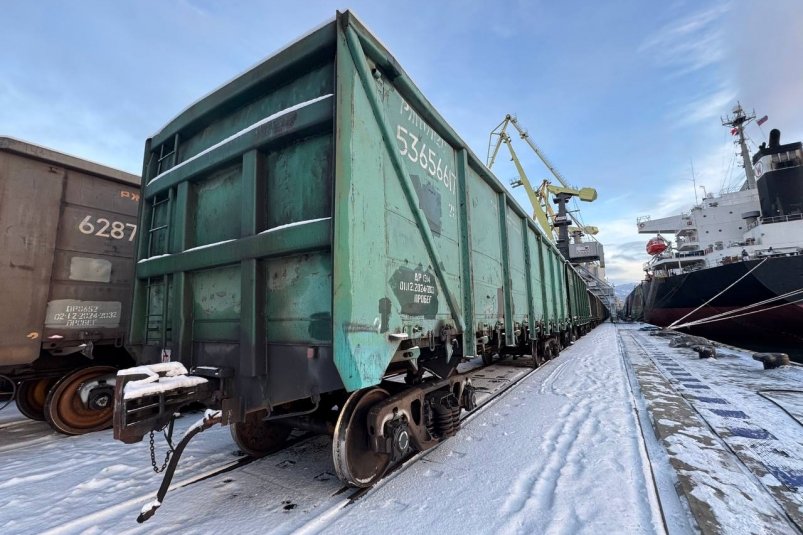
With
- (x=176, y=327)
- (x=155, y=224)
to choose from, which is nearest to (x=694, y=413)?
(x=176, y=327)

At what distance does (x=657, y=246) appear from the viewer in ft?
114

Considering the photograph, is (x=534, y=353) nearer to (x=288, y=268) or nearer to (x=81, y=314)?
(x=288, y=268)

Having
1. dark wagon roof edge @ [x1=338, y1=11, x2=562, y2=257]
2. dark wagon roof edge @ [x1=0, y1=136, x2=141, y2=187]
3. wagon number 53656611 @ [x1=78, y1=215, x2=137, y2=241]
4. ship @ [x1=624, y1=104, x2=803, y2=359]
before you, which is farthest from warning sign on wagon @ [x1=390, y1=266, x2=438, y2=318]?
ship @ [x1=624, y1=104, x2=803, y2=359]

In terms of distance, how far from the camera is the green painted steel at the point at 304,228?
101 inches

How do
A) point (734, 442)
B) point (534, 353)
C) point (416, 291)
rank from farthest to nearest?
point (534, 353) < point (734, 442) < point (416, 291)

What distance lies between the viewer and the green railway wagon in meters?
2.54

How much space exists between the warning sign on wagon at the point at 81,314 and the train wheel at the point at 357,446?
4591mm

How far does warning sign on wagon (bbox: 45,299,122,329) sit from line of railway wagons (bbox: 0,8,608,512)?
0.02 metres

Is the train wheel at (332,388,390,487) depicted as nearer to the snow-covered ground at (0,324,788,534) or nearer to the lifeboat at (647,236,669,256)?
the snow-covered ground at (0,324,788,534)

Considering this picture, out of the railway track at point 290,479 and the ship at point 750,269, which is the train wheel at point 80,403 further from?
the ship at point 750,269

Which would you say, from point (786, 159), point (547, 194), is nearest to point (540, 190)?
point (547, 194)

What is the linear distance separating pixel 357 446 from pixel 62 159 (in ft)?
19.1

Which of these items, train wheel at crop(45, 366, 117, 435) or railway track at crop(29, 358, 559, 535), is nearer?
railway track at crop(29, 358, 559, 535)

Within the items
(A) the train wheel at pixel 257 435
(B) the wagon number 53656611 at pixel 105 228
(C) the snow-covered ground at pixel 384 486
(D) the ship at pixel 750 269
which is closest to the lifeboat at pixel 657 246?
(D) the ship at pixel 750 269
